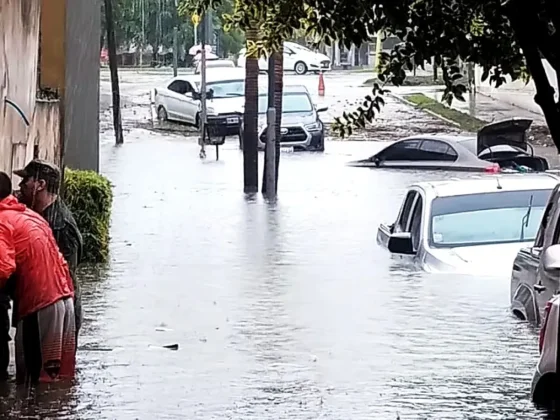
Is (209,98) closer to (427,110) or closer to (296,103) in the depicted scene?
(296,103)

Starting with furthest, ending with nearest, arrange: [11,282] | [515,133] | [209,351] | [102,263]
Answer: [515,133], [102,263], [209,351], [11,282]

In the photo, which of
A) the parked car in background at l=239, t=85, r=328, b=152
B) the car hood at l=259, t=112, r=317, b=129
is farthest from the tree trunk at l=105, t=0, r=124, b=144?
the car hood at l=259, t=112, r=317, b=129

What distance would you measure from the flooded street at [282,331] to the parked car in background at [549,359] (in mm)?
539

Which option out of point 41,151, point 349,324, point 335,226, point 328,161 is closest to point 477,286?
point 349,324

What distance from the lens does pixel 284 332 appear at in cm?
1185

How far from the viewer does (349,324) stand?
12.4m

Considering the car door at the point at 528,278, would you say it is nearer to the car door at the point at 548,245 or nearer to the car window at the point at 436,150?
the car door at the point at 548,245

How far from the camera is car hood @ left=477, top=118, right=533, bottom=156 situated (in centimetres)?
3022

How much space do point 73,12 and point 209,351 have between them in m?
9.28

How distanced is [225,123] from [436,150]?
877cm

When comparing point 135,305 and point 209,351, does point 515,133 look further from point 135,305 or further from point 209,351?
point 209,351

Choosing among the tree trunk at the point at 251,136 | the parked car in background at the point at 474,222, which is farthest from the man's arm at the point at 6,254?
the tree trunk at the point at 251,136

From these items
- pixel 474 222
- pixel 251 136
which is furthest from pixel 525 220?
pixel 251 136

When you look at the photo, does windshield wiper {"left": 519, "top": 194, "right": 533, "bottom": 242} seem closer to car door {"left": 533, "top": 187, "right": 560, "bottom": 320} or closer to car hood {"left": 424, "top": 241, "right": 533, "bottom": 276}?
car hood {"left": 424, "top": 241, "right": 533, "bottom": 276}
